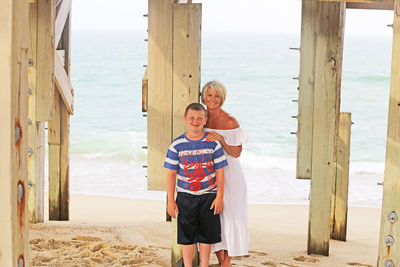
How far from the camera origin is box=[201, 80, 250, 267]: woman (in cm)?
461

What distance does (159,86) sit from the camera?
4.80m

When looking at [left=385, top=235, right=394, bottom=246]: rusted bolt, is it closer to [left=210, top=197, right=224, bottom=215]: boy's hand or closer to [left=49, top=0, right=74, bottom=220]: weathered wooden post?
[left=210, top=197, right=224, bottom=215]: boy's hand

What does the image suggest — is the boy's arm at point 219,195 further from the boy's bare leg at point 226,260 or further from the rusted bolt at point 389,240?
the rusted bolt at point 389,240

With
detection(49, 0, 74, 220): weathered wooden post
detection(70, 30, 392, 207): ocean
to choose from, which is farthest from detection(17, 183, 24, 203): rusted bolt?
detection(70, 30, 392, 207): ocean

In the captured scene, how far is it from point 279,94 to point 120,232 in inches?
782

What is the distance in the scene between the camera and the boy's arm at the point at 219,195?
14.5 ft

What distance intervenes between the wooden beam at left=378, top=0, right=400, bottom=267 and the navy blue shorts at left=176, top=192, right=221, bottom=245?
4.64 feet

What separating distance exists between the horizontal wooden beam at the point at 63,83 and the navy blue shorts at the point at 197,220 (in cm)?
251

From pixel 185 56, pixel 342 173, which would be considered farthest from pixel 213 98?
pixel 342 173

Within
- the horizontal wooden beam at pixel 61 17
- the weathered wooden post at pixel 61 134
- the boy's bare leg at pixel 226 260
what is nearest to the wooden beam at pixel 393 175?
the boy's bare leg at pixel 226 260

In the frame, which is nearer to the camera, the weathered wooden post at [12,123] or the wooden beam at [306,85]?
the weathered wooden post at [12,123]

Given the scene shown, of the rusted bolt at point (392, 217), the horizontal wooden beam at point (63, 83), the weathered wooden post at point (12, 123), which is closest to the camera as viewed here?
the weathered wooden post at point (12, 123)

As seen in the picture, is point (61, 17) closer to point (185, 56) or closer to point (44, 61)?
point (44, 61)

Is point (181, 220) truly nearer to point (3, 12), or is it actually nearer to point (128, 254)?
point (128, 254)
